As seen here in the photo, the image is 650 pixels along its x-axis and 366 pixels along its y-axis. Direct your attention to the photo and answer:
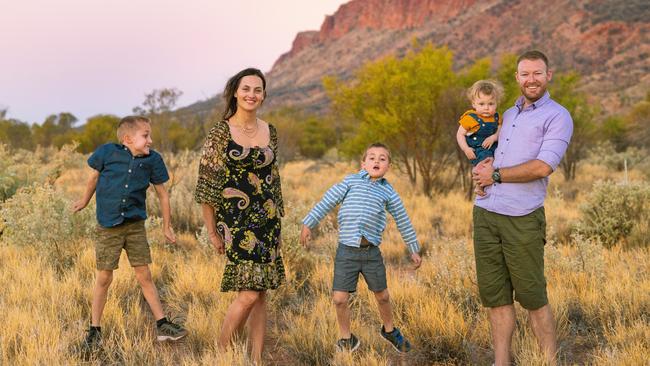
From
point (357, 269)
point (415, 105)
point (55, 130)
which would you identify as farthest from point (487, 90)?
point (55, 130)

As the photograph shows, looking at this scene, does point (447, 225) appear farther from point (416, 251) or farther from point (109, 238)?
point (109, 238)

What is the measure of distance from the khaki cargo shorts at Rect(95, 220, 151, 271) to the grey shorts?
164cm

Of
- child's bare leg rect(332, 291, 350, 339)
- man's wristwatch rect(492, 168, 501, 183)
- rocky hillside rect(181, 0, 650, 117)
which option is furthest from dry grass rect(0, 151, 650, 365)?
rocky hillside rect(181, 0, 650, 117)

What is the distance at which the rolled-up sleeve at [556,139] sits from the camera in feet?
9.29

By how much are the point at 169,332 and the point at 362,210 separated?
6.25 ft

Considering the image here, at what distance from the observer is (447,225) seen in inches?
350

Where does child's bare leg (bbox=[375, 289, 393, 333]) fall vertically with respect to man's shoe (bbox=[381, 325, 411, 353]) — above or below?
above

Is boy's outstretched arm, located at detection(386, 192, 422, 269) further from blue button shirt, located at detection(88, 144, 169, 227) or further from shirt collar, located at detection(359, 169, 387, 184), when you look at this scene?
blue button shirt, located at detection(88, 144, 169, 227)

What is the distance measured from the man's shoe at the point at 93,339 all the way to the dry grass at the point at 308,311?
0.07 meters

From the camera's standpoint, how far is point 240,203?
10.4 feet

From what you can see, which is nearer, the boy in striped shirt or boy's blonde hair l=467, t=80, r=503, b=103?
boy's blonde hair l=467, t=80, r=503, b=103

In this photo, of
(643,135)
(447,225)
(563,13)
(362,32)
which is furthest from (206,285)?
(362,32)

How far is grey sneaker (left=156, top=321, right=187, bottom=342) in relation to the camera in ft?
12.6

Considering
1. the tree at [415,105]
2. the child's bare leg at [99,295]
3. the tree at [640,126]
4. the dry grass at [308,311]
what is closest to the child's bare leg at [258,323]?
the dry grass at [308,311]
